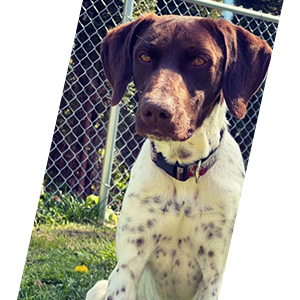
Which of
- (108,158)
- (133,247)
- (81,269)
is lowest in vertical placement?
(81,269)

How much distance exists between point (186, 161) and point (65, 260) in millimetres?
810

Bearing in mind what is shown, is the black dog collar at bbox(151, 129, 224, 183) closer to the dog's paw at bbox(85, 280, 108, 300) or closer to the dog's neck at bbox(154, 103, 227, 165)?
the dog's neck at bbox(154, 103, 227, 165)

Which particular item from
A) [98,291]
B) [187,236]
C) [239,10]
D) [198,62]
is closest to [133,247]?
[187,236]

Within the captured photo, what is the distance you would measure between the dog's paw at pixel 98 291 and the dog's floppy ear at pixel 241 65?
865mm

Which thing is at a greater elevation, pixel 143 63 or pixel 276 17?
pixel 276 17

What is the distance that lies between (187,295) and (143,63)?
90 centimetres

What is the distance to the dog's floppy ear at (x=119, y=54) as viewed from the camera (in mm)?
2215

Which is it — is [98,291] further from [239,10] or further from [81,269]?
[239,10]

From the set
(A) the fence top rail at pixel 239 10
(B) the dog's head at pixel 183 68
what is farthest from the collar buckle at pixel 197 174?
(A) the fence top rail at pixel 239 10

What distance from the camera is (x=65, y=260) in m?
2.67

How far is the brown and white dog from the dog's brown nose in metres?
0.11
